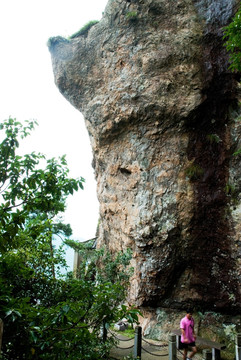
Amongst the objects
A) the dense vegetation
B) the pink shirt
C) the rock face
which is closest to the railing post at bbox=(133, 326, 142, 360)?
the pink shirt

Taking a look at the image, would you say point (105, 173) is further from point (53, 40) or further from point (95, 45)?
point (53, 40)

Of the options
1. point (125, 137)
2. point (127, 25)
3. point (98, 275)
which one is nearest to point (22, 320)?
point (98, 275)

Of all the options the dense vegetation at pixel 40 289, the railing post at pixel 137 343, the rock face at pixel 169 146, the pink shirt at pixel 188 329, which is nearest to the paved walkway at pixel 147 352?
the railing post at pixel 137 343

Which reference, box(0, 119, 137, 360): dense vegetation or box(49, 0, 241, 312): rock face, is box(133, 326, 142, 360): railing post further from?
box(49, 0, 241, 312): rock face

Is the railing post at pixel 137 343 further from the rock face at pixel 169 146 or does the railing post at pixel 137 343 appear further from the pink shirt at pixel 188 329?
the rock face at pixel 169 146

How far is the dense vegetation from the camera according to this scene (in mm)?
2867

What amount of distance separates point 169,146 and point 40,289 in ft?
24.4

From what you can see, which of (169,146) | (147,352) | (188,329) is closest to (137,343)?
(147,352)

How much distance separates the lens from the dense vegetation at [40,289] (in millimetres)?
2867

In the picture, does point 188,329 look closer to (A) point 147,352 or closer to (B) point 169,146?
(A) point 147,352

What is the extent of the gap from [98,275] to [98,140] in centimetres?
670

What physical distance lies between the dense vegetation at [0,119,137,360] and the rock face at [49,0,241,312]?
491cm

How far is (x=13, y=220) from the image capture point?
3.28 m

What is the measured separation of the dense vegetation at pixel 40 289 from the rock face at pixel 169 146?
4.91 meters
